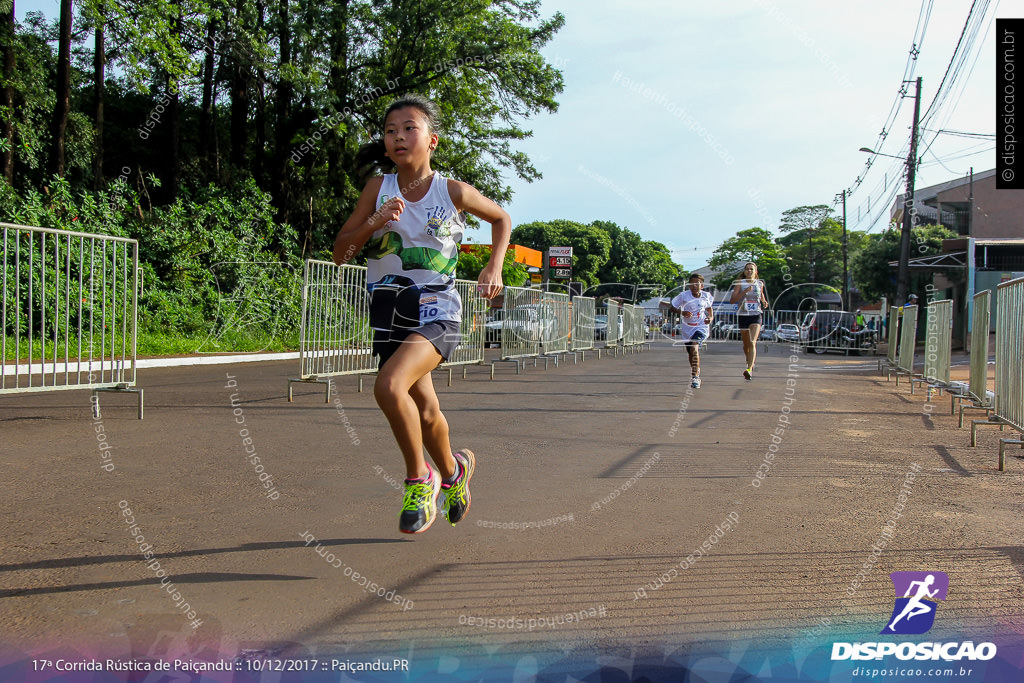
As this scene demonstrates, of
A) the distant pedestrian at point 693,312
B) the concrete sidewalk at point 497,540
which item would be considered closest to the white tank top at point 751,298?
the distant pedestrian at point 693,312

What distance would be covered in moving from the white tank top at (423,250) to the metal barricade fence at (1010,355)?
4.95m

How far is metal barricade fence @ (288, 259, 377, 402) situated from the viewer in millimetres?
10078

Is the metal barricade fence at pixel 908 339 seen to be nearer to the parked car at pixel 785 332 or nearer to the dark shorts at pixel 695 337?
the dark shorts at pixel 695 337

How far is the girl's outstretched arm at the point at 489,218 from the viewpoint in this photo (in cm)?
386

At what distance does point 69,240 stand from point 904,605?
7.30 metres

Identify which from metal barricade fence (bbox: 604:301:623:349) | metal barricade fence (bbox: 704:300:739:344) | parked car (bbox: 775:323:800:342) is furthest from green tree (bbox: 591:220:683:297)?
metal barricade fence (bbox: 604:301:623:349)

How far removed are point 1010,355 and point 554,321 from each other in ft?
38.7

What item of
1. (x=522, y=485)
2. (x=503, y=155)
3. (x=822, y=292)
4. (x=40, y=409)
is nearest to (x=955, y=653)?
(x=522, y=485)

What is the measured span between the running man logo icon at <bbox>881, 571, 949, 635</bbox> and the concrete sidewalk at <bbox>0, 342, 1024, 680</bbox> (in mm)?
48

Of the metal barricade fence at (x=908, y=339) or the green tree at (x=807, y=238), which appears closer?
the metal barricade fence at (x=908, y=339)

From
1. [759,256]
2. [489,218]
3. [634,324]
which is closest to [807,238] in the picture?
[759,256]

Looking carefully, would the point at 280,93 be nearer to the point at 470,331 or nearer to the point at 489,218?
the point at 470,331

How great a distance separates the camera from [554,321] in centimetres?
1847

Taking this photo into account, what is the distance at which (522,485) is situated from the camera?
5.27 m
